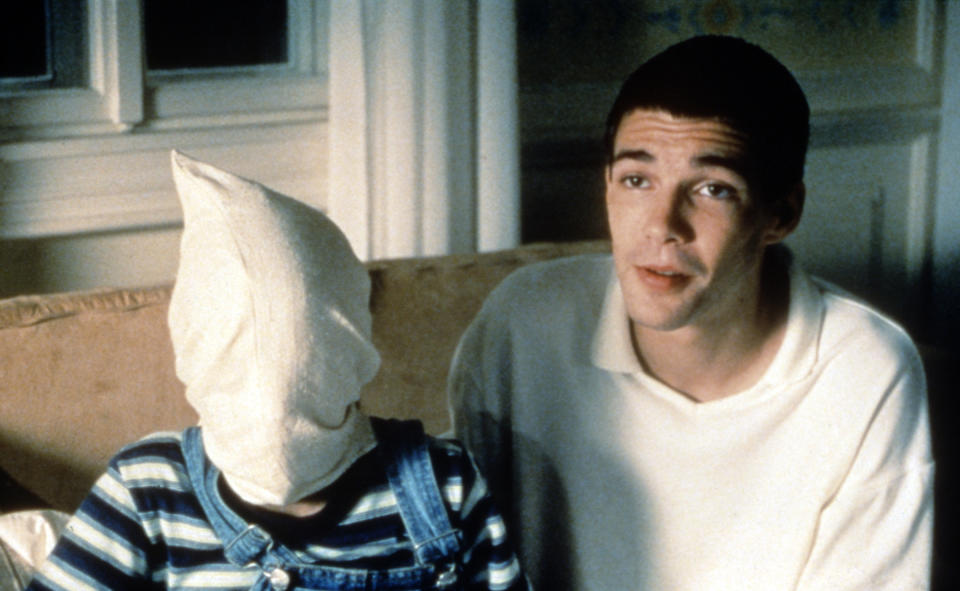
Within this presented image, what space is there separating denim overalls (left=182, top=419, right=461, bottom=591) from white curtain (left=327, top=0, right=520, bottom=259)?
2.46 ft

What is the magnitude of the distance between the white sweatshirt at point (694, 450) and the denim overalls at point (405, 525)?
34cm

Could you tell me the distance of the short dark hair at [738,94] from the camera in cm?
137

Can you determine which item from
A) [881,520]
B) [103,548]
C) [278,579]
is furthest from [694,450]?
[103,548]

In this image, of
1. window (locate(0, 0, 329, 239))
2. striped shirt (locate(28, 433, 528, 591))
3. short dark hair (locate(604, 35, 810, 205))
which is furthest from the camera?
window (locate(0, 0, 329, 239))

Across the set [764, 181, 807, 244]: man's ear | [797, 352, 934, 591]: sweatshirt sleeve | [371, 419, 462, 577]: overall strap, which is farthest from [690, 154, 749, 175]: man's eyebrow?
[371, 419, 462, 577]: overall strap

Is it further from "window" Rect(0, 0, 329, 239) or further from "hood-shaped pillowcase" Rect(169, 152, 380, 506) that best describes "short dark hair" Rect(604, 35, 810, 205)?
"window" Rect(0, 0, 329, 239)

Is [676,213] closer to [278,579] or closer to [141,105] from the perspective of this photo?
[278,579]

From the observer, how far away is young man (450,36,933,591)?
139cm

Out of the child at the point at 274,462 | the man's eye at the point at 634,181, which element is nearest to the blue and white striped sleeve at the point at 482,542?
the child at the point at 274,462

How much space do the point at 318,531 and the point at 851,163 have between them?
1866mm

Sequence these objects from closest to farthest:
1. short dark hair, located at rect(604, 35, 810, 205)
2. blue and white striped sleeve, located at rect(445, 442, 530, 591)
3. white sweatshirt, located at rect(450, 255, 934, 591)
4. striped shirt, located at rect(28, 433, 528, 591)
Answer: striped shirt, located at rect(28, 433, 528, 591) → blue and white striped sleeve, located at rect(445, 442, 530, 591) → short dark hair, located at rect(604, 35, 810, 205) → white sweatshirt, located at rect(450, 255, 934, 591)

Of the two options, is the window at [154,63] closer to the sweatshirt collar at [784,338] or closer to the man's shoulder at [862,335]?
the sweatshirt collar at [784,338]

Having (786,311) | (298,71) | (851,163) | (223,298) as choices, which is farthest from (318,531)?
(851,163)

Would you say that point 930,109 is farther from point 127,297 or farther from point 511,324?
point 127,297
